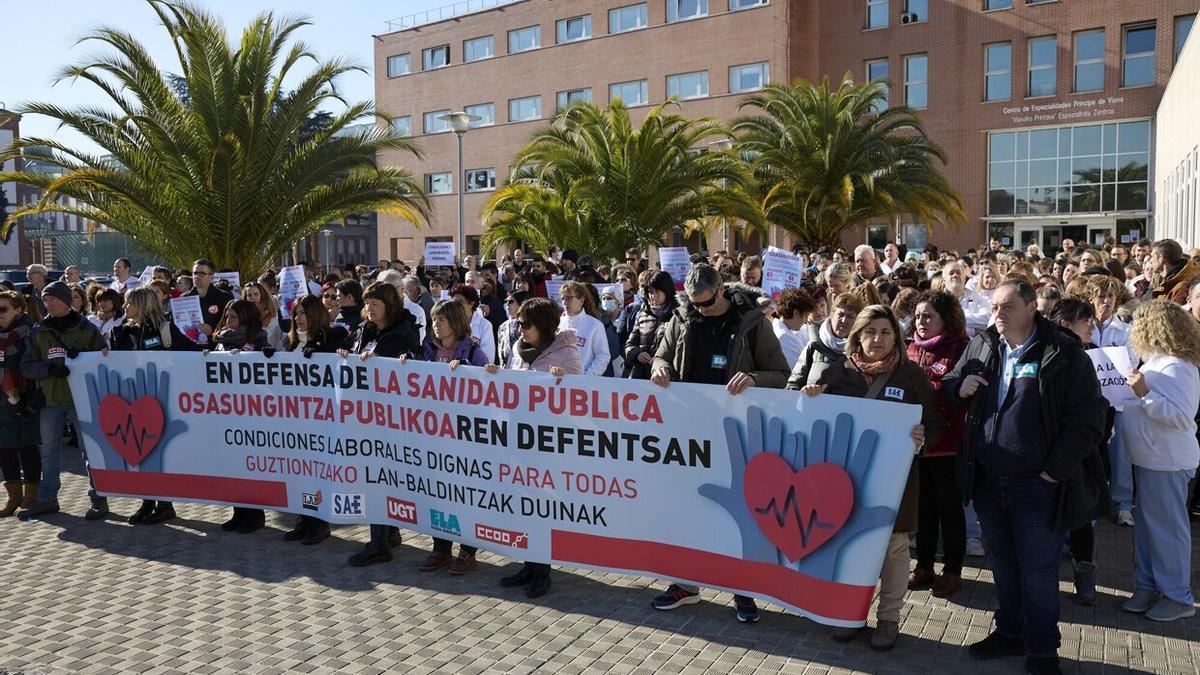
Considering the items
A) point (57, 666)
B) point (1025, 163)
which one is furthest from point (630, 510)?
point (1025, 163)

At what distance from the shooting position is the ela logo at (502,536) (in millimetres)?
6109

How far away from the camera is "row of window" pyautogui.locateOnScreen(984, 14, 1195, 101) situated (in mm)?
33375

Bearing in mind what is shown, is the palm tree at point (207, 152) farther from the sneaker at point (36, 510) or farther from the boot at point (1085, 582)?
the boot at point (1085, 582)

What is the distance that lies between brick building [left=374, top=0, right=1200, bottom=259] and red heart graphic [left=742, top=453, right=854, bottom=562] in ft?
91.2

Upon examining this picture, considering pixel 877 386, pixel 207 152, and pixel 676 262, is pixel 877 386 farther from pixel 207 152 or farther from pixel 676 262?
pixel 207 152

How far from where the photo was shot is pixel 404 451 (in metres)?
6.64

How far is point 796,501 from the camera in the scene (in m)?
5.16

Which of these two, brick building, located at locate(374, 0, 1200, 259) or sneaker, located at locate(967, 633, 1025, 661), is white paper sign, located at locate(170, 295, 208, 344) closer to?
sneaker, located at locate(967, 633, 1025, 661)

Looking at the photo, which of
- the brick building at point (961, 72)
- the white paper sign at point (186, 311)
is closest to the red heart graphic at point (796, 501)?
the white paper sign at point (186, 311)

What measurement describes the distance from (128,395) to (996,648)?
6.71 meters

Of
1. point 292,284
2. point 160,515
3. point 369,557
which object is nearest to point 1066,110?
point 292,284

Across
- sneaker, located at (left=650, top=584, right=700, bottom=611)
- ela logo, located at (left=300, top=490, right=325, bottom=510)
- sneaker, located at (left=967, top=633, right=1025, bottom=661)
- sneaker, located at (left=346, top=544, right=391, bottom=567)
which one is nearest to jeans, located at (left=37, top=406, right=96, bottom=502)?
ela logo, located at (left=300, top=490, right=325, bottom=510)

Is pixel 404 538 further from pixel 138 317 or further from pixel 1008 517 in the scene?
pixel 1008 517

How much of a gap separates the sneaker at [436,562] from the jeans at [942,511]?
3151 mm
